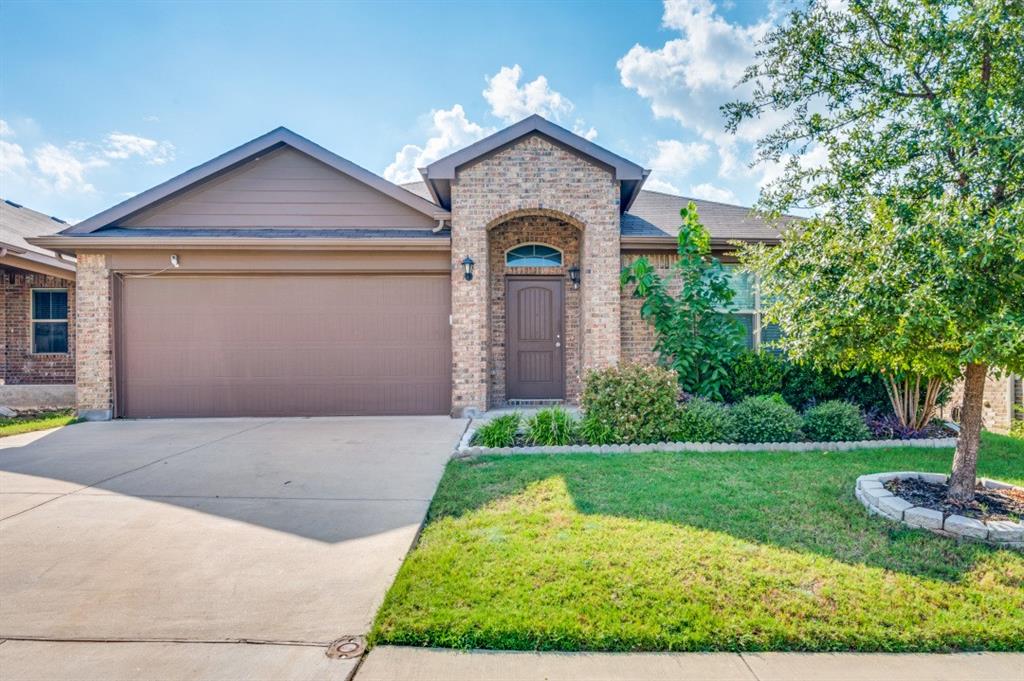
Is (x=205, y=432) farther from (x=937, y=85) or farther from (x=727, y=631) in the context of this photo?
(x=937, y=85)

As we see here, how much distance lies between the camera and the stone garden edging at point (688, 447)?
5648 millimetres

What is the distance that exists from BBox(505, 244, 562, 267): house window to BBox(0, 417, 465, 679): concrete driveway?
4.00 m

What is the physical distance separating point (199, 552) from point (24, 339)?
450 inches

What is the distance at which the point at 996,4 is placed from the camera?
3484 mm

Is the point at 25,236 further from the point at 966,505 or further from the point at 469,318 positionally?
the point at 966,505

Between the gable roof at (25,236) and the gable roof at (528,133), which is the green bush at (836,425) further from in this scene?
the gable roof at (25,236)

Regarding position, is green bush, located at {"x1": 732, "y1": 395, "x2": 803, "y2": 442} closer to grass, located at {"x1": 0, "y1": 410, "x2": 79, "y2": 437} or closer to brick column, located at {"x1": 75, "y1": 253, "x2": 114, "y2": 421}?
brick column, located at {"x1": 75, "y1": 253, "x2": 114, "y2": 421}

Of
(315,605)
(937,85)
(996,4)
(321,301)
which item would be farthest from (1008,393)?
(321,301)

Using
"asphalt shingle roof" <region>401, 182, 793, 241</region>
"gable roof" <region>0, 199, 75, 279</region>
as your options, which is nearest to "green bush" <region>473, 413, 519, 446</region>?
"asphalt shingle roof" <region>401, 182, 793, 241</region>

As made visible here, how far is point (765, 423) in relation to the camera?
19.4ft

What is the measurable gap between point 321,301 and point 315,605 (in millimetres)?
6424

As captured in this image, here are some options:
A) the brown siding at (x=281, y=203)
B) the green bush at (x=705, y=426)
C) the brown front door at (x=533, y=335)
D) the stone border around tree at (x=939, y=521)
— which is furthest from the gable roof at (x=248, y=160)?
the stone border around tree at (x=939, y=521)

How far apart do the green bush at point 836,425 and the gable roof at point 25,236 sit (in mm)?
11307

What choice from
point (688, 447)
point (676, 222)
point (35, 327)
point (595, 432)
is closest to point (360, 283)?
point (595, 432)
